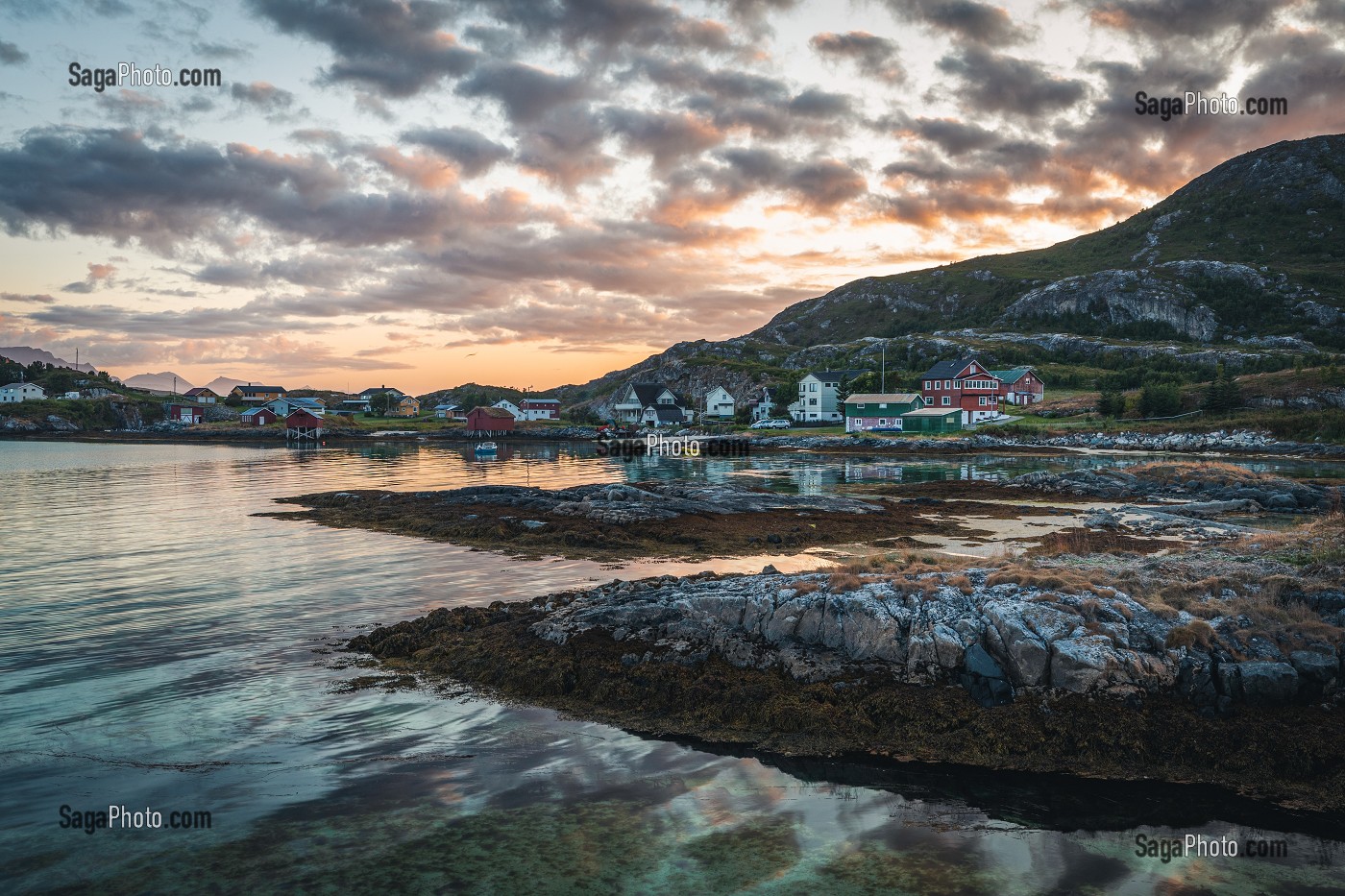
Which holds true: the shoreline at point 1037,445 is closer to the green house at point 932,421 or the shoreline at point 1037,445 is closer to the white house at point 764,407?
the green house at point 932,421

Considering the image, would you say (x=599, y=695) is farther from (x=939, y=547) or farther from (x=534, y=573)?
(x=939, y=547)

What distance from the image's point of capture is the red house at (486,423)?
5551 inches

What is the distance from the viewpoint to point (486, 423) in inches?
5571

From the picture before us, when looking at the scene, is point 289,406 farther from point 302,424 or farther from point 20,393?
point 20,393

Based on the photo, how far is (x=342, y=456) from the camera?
92938 millimetres

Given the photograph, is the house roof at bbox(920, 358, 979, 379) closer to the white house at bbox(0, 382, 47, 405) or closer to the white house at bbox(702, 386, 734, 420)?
the white house at bbox(702, 386, 734, 420)

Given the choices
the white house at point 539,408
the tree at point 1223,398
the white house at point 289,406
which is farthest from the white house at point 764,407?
the white house at point 289,406

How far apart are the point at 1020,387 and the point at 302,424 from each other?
128964 millimetres

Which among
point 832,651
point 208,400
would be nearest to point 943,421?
point 832,651

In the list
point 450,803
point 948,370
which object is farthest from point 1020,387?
point 450,803

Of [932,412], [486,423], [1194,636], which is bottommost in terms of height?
[1194,636]

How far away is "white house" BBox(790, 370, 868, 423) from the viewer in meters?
126

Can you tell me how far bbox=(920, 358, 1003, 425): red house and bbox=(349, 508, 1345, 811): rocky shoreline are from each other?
9797 cm

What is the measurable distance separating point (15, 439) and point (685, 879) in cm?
17927
